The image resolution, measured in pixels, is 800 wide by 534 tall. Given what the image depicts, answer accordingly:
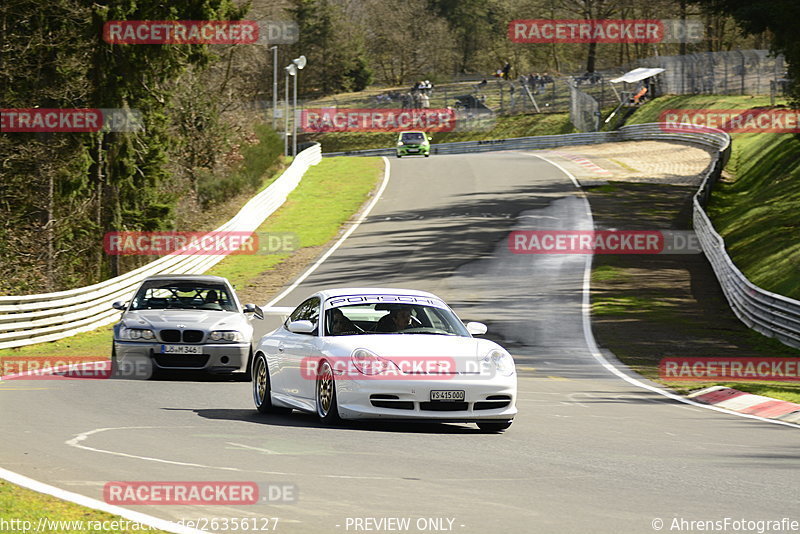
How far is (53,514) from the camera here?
680 cm

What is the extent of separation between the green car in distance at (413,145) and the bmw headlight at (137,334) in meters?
59.8

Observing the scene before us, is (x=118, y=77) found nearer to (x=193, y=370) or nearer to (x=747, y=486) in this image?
(x=193, y=370)

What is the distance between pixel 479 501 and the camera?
25.6ft

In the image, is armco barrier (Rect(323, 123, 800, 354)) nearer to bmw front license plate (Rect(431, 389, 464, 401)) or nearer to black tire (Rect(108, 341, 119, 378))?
black tire (Rect(108, 341, 119, 378))

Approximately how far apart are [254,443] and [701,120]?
230 feet

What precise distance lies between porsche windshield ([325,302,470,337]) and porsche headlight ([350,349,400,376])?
0.78 metres

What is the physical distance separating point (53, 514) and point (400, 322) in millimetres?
5843

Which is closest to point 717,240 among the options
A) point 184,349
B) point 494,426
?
point 184,349

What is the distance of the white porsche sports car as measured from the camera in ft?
36.5

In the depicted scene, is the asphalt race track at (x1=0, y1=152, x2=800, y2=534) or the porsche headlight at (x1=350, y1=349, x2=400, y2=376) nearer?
the asphalt race track at (x1=0, y1=152, x2=800, y2=534)

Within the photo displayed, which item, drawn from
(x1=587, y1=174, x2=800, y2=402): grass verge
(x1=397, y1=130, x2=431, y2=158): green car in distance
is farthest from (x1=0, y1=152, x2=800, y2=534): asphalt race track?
(x1=397, y1=130, x2=431, y2=158): green car in distance

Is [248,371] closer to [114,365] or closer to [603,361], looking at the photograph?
[114,365]

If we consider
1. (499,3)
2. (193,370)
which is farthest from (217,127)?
(499,3)

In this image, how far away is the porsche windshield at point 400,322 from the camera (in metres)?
12.1
